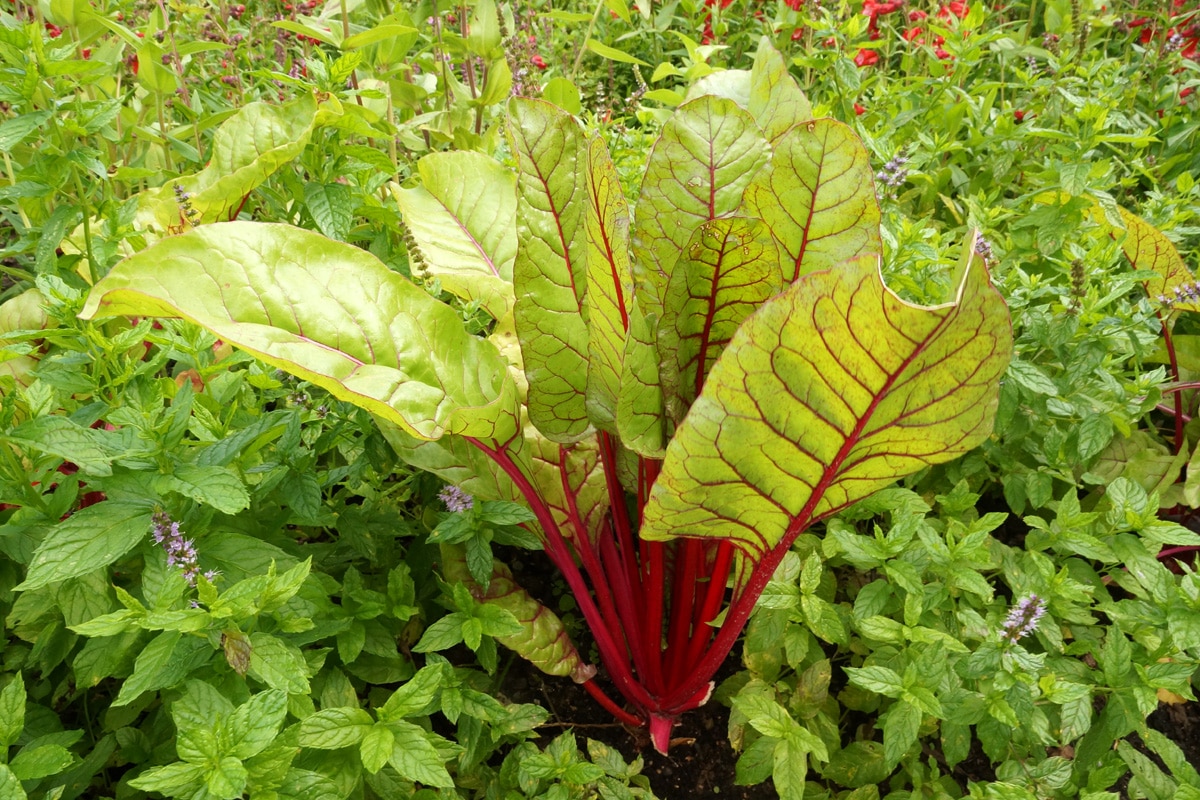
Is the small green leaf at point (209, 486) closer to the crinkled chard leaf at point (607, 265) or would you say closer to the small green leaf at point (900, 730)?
the crinkled chard leaf at point (607, 265)

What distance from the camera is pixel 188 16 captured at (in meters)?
2.27

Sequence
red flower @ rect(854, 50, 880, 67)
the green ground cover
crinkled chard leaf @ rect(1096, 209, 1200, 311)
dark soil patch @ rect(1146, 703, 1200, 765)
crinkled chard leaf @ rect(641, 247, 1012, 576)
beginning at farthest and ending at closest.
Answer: red flower @ rect(854, 50, 880, 67) < crinkled chard leaf @ rect(1096, 209, 1200, 311) < dark soil patch @ rect(1146, 703, 1200, 765) < the green ground cover < crinkled chard leaf @ rect(641, 247, 1012, 576)

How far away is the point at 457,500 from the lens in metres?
1.25

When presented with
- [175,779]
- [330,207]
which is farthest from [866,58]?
[175,779]

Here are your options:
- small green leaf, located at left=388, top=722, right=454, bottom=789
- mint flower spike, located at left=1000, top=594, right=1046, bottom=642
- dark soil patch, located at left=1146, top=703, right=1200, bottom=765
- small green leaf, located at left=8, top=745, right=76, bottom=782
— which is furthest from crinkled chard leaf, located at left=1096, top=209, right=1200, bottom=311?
small green leaf, located at left=8, top=745, right=76, bottom=782

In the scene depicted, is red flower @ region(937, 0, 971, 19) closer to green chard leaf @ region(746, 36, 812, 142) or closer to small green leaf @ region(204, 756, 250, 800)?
green chard leaf @ region(746, 36, 812, 142)

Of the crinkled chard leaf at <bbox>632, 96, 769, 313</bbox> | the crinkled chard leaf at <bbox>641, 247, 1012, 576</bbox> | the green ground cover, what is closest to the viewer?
the crinkled chard leaf at <bbox>641, 247, 1012, 576</bbox>

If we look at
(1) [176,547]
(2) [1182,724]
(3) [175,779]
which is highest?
(1) [176,547]

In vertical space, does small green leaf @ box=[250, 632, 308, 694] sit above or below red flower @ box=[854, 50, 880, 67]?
below

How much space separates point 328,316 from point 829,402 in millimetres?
601

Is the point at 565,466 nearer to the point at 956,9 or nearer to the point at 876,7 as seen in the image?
the point at 876,7

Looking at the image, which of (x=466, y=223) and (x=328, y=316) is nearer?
(x=328, y=316)

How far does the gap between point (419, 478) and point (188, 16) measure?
5.50 feet

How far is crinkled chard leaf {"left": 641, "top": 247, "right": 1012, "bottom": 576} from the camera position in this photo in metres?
0.81
